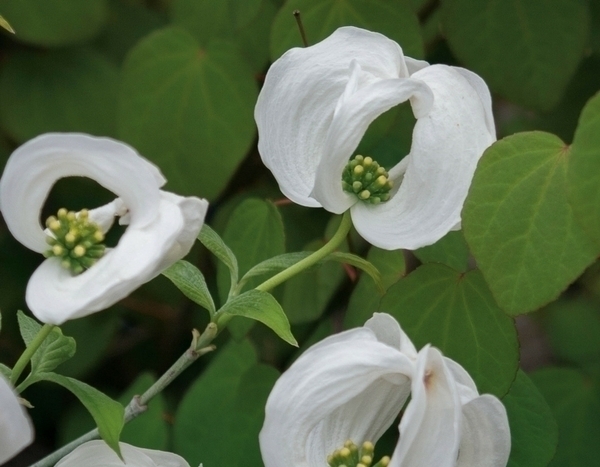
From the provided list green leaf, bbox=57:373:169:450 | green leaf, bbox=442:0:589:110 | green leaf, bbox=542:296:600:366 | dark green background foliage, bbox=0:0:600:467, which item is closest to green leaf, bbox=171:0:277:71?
dark green background foliage, bbox=0:0:600:467

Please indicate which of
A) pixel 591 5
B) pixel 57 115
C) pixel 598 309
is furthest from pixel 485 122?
pixel 598 309

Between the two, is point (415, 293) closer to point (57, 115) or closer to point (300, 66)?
point (300, 66)

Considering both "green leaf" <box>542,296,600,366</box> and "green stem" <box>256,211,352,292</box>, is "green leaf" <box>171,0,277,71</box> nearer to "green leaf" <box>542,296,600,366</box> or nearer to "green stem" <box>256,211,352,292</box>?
"green stem" <box>256,211,352,292</box>

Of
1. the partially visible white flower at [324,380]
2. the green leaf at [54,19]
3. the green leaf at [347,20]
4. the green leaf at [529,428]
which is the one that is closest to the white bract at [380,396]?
the partially visible white flower at [324,380]

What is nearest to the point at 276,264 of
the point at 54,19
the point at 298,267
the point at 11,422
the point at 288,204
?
the point at 298,267

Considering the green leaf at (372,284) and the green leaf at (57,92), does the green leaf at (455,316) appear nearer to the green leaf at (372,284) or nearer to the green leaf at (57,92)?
the green leaf at (372,284)

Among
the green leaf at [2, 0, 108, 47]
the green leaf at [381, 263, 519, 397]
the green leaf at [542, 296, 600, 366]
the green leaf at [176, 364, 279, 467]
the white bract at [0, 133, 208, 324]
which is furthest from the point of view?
the green leaf at [542, 296, 600, 366]
